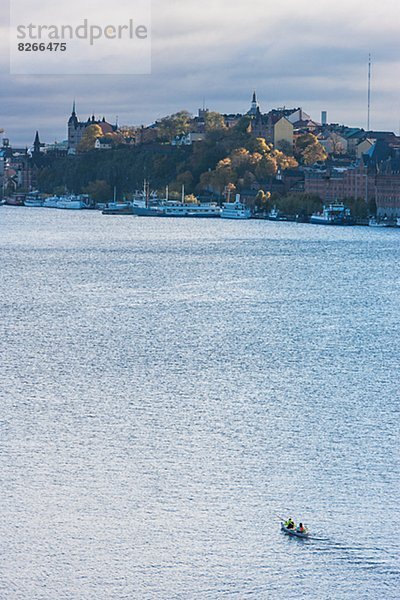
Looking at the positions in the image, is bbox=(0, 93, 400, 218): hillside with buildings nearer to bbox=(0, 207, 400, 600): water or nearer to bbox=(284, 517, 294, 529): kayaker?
bbox=(0, 207, 400, 600): water

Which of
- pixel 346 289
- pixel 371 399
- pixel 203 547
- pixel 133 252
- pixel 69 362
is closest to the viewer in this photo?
pixel 203 547

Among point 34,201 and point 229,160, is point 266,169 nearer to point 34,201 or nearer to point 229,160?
point 229,160

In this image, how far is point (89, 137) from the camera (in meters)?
76.7

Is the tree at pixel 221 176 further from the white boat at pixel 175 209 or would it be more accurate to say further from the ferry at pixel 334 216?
the ferry at pixel 334 216

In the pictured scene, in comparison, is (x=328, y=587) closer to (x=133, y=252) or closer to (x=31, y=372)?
(x=31, y=372)

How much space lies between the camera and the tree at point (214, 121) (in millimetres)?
68562

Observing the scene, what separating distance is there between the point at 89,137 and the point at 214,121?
9.25 m

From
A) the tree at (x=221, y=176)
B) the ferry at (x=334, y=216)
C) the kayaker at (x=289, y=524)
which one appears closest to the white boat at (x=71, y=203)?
the tree at (x=221, y=176)

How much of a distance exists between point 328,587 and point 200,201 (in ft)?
169

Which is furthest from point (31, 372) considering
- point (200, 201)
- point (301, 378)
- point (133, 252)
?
point (200, 201)

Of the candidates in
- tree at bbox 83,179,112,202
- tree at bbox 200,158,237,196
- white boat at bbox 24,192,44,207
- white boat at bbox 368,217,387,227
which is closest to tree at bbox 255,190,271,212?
tree at bbox 200,158,237,196

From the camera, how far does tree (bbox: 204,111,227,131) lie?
6856cm

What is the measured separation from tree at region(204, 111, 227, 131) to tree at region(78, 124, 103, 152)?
6.94 m

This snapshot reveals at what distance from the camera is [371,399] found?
40.1 ft
